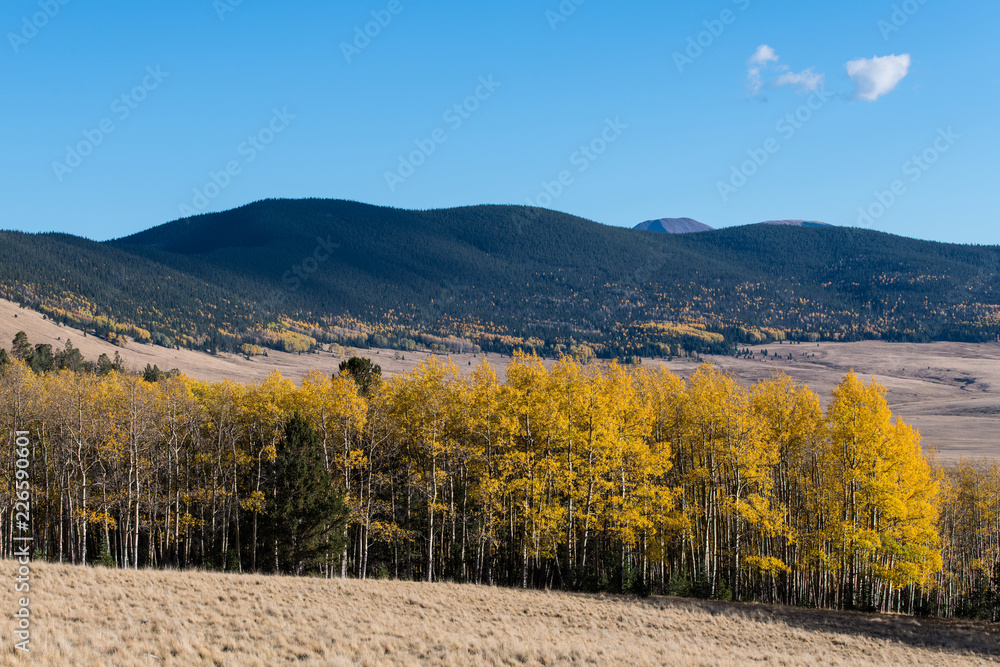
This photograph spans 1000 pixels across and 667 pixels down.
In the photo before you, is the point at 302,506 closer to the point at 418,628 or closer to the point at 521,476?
the point at 521,476

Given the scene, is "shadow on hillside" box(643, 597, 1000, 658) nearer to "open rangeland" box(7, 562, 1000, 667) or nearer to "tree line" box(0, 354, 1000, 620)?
"open rangeland" box(7, 562, 1000, 667)

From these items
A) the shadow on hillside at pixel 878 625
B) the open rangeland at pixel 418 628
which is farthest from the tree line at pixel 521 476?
the open rangeland at pixel 418 628

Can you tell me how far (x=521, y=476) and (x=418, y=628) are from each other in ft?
41.3

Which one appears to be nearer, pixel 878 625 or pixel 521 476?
pixel 878 625

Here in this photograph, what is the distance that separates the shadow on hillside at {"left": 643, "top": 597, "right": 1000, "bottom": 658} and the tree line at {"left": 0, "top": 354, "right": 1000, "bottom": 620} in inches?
59.6

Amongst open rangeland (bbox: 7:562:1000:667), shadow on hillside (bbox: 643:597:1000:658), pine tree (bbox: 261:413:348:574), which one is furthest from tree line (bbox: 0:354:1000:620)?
open rangeland (bbox: 7:562:1000:667)

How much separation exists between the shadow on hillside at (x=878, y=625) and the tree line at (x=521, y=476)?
1513mm

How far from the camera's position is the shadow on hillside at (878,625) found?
2959 cm

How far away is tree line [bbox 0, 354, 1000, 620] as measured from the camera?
32.5 metres

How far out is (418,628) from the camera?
21734mm

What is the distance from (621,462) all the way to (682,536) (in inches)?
237

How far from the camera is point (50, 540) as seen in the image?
4109 cm

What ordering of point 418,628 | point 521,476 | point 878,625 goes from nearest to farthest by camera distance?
1. point 418,628
2. point 878,625
3. point 521,476

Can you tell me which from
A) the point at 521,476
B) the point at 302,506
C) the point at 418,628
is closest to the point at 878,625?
the point at 521,476
